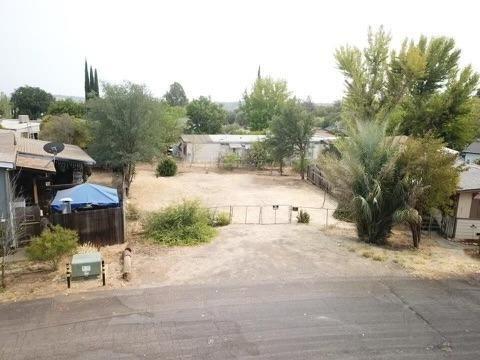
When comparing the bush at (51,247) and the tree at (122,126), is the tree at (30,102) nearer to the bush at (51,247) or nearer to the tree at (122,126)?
the tree at (122,126)

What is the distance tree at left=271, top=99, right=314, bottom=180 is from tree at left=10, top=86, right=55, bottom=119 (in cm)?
5508

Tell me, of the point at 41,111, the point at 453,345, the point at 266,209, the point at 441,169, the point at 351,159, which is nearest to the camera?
the point at 453,345

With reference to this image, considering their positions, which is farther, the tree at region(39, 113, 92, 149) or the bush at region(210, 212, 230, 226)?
the tree at region(39, 113, 92, 149)

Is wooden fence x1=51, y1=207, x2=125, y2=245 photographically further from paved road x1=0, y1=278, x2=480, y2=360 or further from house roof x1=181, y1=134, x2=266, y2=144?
house roof x1=181, y1=134, x2=266, y2=144

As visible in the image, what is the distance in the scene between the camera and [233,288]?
10172 millimetres

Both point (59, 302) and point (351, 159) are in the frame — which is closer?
point (59, 302)

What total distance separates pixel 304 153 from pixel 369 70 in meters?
9.05

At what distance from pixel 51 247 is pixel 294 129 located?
980 inches

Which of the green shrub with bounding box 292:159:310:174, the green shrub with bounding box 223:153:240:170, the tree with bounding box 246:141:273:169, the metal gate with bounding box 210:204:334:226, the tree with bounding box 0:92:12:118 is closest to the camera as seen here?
the metal gate with bounding box 210:204:334:226

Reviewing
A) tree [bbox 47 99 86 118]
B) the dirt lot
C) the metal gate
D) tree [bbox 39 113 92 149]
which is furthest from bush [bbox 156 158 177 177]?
tree [bbox 47 99 86 118]

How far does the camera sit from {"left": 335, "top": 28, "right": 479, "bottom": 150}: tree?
32375 mm

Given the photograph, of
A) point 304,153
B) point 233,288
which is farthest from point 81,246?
point 304,153

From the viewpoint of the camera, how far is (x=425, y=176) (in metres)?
14.2

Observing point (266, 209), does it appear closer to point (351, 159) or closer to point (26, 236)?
point (351, 159)
